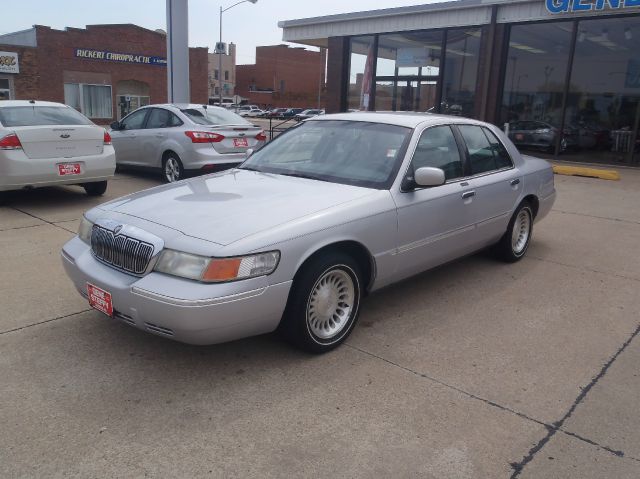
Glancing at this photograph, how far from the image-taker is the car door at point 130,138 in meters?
10.2

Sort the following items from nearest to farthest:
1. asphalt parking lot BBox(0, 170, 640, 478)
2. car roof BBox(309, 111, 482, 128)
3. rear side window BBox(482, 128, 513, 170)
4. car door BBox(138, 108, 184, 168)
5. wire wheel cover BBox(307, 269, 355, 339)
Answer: asphalt parking lot BBox(0, 170, 640, 478), wire wheel cover BBox(307, 269, 355, 339), car roof BBox(309, 111, 482, 128), rear side window BBox(482, 128, 513, 170), car door BBox(138, 108, 184, 168)

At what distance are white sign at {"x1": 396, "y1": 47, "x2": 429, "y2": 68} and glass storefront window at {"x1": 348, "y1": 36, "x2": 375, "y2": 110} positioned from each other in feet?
3.09

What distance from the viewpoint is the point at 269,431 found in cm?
280

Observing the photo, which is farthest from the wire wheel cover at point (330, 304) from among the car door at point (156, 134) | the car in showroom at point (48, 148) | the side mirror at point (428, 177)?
the car door at point (156, 134)

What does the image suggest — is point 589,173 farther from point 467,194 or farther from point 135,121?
point 135,121

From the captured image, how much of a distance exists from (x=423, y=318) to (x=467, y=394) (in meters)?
1.11

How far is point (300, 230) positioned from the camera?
3316 millimetres

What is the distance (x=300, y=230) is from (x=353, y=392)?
98 centimetres

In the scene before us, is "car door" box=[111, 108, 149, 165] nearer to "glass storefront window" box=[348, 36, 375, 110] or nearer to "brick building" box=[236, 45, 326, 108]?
"glass storefront window" box=[348, 36, 375, 110]

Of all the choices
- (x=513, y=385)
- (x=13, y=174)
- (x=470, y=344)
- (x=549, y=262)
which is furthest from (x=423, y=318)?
(x=13, y=174)

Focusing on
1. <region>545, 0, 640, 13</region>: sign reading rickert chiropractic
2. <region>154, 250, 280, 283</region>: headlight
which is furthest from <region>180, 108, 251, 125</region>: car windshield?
<region>545, 0, 640, 13</region>: sign reading rickert chiropractic

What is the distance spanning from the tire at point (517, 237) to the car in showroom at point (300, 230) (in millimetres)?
323

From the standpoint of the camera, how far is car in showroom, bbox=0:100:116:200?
705 cm

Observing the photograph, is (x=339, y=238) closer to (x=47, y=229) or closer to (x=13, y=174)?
(x=47, y=229)
